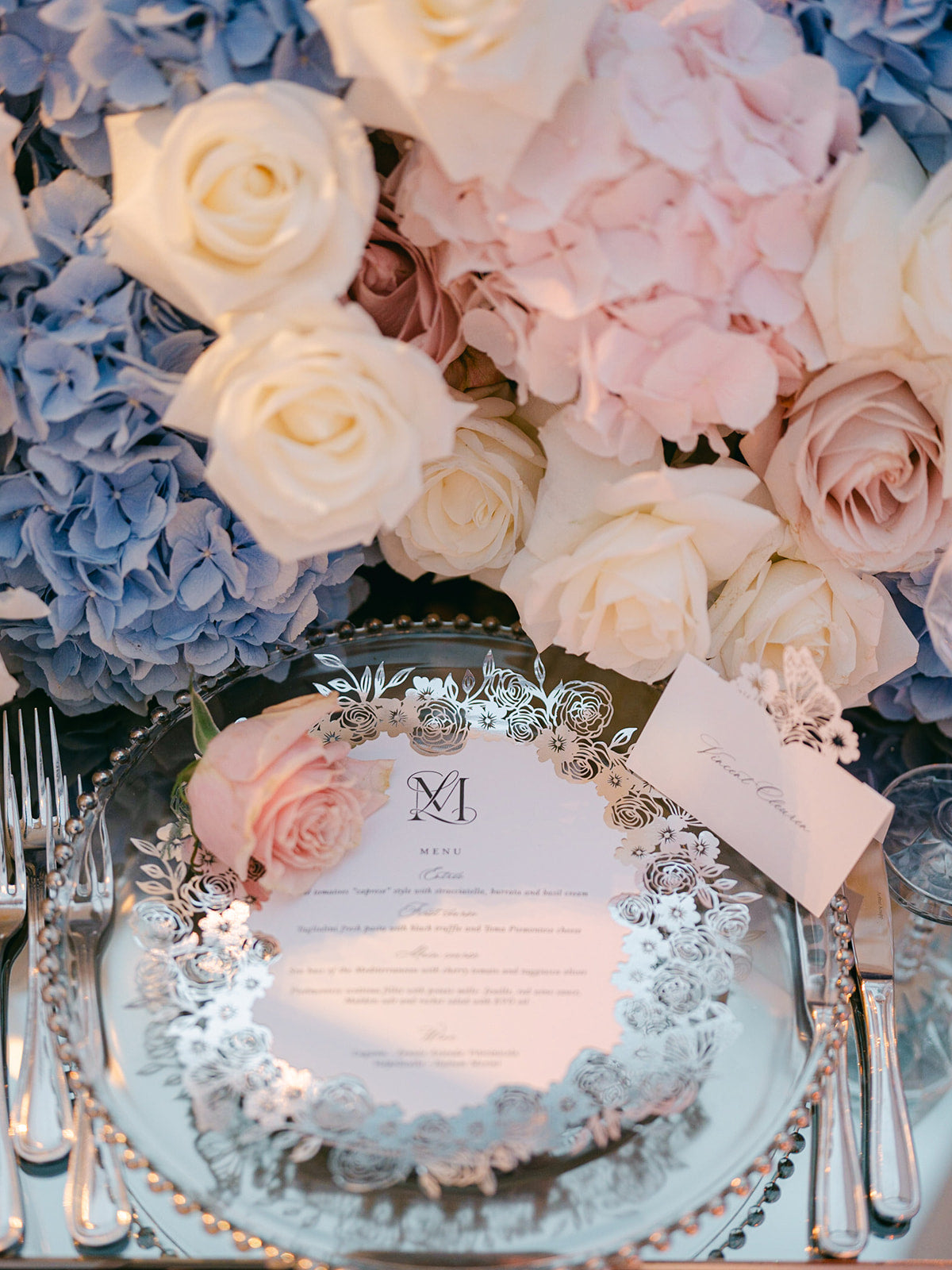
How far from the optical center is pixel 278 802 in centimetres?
58

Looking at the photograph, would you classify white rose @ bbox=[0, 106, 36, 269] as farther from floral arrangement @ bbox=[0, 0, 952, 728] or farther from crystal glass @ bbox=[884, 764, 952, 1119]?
crystal glass @ bbox=[884, 764, 952, 1119]

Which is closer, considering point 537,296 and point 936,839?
point 537,296

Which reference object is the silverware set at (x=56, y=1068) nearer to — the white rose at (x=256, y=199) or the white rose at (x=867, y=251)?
the white rose at (x=256, y=199)

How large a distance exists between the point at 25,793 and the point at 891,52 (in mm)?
654

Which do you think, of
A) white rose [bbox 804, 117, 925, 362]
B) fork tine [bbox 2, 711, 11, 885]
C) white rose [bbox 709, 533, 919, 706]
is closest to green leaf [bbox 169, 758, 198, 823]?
fork tine [bbox 2, 711, 11, 885]

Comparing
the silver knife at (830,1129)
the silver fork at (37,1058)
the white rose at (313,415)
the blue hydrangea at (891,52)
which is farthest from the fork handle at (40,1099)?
the blue hydrangea at (891,52)

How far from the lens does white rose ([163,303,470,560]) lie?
46 cm

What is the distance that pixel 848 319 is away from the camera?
0.53m

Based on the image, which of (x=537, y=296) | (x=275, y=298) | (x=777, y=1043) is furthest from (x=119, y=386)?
(x=777, y=1043)

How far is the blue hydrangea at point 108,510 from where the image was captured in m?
0.53

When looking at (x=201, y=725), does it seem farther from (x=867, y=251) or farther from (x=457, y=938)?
(x=867, y=251)

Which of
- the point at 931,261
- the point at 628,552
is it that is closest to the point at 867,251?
the point at 931,261

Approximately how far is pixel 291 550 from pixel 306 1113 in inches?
10.3

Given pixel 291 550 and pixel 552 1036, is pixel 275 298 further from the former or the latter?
pixel 552 1036
